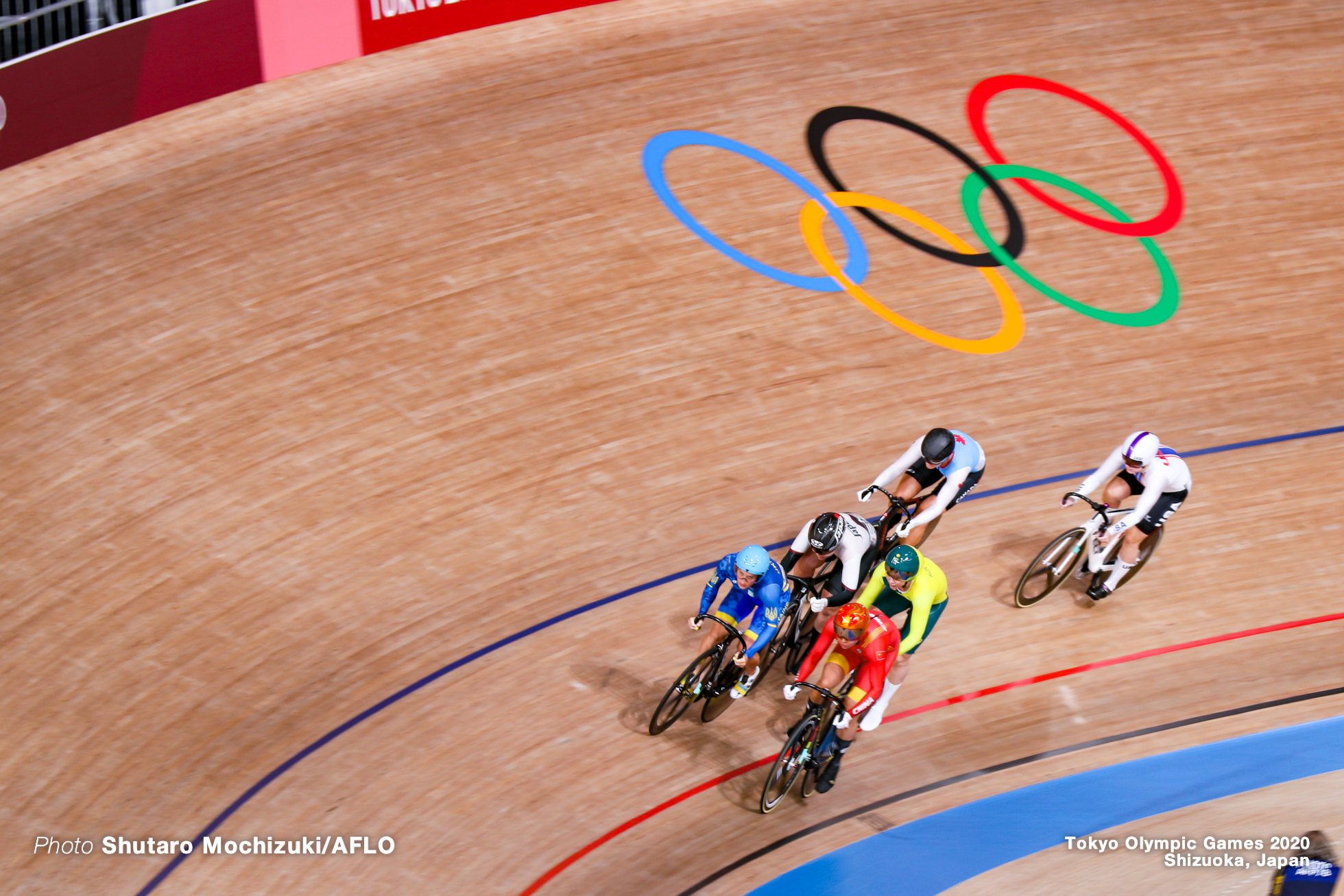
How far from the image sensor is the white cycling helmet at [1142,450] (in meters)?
5.58

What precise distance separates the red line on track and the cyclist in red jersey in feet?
2.33

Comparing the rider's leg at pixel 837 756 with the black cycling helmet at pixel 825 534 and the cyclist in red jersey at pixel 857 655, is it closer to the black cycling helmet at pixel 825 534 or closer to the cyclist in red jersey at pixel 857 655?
the cyclist in red jersey at pixel 857 655

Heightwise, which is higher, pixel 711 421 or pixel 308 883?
pixel 711 421

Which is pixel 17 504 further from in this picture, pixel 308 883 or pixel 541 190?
pixel 541 190

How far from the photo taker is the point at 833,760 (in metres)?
5.00

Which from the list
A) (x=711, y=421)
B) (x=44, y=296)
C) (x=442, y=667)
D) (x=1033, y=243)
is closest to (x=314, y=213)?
(x=44, y=296)

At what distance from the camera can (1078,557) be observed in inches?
236

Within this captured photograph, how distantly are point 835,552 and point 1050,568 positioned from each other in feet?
4.92

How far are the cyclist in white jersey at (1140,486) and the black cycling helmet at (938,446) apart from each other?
24.5 inches

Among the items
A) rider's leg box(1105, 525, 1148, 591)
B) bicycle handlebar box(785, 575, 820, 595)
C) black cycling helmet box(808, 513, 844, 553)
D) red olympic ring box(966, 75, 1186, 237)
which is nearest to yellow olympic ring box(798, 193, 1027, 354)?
red olympic ring box(966, 75, 1186, 237)

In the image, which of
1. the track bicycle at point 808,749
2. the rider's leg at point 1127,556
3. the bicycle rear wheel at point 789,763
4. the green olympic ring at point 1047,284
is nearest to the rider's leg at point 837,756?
the track bicycle at point 808,749

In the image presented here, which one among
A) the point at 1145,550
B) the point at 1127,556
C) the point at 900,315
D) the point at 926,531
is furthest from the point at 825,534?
the point at 900,315

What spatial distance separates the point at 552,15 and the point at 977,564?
5.66 metres

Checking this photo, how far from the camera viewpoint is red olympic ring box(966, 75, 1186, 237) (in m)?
8.22
